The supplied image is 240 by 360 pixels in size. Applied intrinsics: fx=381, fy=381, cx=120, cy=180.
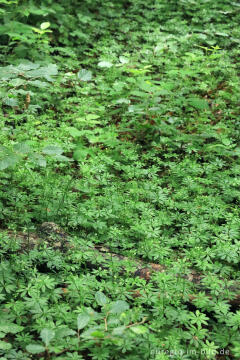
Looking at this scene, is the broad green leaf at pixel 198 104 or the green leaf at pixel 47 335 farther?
the broad green leaf at pixel 198 104

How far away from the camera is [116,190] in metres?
4.26

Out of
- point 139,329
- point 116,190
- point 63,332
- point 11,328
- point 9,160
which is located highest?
point 9,160

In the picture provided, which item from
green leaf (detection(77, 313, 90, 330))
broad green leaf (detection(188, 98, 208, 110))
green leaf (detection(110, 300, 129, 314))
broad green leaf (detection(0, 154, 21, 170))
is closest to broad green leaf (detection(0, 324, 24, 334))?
green leaf (detection(77, 313, 90, 330))

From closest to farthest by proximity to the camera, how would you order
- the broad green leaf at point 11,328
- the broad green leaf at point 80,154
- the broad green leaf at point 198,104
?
the broad green leaf at point 11,328 < the broad green leaf at point 80,154 < the broad green leaf at point 198,104

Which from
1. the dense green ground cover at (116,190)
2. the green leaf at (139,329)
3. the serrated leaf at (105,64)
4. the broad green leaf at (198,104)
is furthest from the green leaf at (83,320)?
the serrated leaf at (105,64)

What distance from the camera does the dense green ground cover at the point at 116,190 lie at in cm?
262

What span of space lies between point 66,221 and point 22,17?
4.70 meters

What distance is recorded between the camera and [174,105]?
598 cm

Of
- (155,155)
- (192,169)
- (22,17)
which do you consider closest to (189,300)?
(192,169)

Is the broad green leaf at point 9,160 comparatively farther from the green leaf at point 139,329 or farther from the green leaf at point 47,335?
the green leaf at point 139,329

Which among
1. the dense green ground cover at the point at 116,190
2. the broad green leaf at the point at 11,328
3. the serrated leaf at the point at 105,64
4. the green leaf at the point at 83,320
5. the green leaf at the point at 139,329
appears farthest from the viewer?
the serrated leaf at the point at 105,64

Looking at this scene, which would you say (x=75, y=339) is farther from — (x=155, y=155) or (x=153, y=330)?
(x=155, y=155)

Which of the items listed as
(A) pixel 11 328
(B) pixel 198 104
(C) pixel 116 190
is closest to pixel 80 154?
(C) pixel 116 190

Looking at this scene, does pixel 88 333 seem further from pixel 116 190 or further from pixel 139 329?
pixel 116 190
